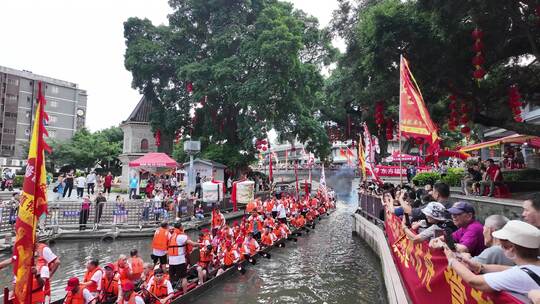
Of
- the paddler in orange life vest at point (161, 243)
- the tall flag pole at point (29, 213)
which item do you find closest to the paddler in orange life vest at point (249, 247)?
the paddler in orange life vest at point (161, 243)

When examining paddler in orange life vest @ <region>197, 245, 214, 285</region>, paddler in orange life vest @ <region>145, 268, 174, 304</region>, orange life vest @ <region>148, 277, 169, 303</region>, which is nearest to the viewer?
paddler in orange life vest @ <region>145, 268, 174, 304</region>

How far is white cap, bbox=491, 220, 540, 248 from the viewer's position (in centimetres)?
292

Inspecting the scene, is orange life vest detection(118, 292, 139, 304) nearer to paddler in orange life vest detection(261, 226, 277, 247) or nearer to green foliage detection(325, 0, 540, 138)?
paddler in orange life vest detection(261, 226, 277, 247)

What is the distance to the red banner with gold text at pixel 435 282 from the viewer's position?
3381 mm

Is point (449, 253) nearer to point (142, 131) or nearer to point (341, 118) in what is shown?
point (341, 118)

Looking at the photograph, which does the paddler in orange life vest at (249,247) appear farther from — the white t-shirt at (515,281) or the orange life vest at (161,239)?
the white t-shirt at (515,281)

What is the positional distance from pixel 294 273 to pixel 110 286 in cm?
732

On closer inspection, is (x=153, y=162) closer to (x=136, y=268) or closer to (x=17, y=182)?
(x=136, y=268)

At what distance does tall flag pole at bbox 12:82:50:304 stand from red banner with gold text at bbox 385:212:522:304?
6026 millimetres

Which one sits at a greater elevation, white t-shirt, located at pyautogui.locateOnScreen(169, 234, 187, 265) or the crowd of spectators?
the crowd of spectators

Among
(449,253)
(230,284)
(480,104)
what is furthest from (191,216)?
(449,253)

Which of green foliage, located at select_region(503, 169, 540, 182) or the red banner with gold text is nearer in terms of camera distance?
the red banner with gold text

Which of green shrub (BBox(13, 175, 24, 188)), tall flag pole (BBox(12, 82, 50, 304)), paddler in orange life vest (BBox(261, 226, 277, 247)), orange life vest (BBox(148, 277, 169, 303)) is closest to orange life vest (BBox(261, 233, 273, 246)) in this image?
paddler in orange life vest (BBox(261, 226, 277, 247))

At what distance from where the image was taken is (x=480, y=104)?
47.7 ft
